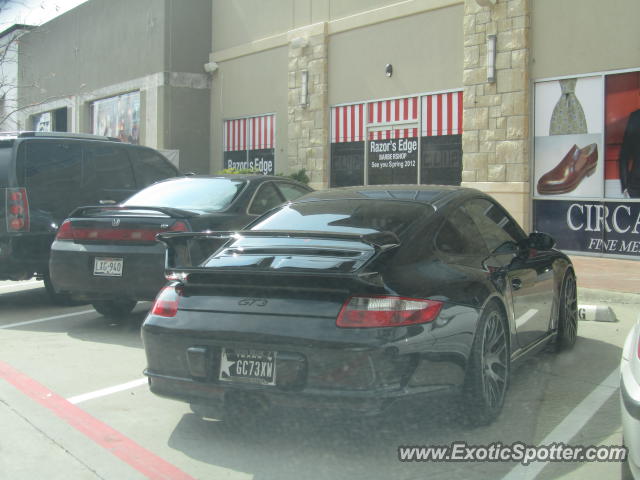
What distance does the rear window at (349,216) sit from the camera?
15.2ft

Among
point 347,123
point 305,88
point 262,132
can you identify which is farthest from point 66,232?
point 262,132

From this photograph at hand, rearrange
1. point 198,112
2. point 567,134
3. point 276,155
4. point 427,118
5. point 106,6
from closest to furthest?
1. point 567,134
2. point 427,118
3. point 276,155
4. point 198,112
5. point 106,6

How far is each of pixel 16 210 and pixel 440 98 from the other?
29.9ft

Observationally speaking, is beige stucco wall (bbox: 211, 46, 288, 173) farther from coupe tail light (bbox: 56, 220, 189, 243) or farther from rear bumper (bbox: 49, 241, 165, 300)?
rear bumper (bbox: 49, 241, 165, 300)

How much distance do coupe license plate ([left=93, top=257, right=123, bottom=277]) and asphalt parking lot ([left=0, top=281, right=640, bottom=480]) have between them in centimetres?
100

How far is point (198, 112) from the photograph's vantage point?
22297 millimetres

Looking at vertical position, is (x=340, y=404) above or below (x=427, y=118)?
below

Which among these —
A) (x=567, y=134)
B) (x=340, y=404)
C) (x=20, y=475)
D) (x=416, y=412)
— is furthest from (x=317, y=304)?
(x=567, y=134)

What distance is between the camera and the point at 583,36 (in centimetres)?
1238

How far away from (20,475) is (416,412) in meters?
2.05

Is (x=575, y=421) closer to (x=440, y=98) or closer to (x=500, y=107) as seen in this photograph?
(x=500, y=107)

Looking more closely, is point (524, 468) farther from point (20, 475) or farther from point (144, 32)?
point (144, 32)

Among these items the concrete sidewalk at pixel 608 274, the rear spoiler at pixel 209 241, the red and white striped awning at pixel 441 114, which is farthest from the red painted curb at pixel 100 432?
the red and white striped awning at pixel 441 114

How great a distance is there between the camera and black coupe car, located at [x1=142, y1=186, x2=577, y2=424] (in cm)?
377
